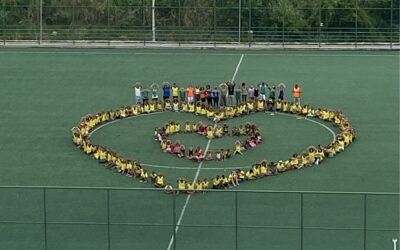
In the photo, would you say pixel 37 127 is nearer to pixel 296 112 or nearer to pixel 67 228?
pixel 296 112

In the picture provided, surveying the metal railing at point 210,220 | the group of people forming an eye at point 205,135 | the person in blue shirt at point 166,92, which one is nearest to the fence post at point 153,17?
the person in blue shirt at point 166,92

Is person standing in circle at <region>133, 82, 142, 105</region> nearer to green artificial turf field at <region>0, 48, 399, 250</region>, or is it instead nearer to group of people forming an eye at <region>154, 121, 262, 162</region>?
green artificial turf field at <region>0, 48, 399, 250</region>

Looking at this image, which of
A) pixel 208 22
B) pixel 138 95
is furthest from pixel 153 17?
pixel 138 95

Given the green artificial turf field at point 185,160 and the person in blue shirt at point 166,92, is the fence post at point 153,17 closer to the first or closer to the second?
the green artificial turf field at point 185,160

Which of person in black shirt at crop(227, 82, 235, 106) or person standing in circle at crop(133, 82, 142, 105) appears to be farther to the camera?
person standing in circle at crop(133, 82, 142, 105)

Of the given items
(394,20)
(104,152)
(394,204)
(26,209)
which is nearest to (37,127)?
(104,152)

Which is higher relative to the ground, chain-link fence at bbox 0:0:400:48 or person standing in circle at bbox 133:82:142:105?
chain-link fence at bbox 0:0:400:48

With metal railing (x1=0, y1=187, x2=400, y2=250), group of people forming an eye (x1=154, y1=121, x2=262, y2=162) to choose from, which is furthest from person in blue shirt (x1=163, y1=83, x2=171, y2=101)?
metal railing (x1=0, y1=187, x2=400, y2=250)

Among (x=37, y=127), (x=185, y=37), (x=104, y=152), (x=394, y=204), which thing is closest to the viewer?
(x=394, y=204)
